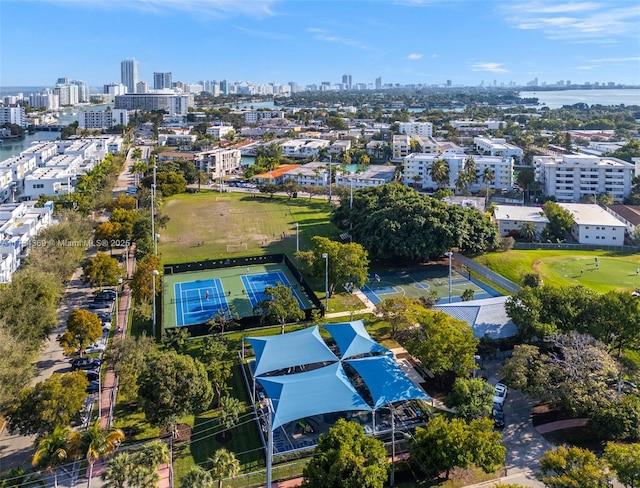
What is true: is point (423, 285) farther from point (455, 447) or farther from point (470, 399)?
point (455, 447)

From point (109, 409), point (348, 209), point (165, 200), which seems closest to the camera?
point (109, 409)

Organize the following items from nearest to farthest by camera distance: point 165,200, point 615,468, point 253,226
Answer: point 615,468
point 253,226
point 165,200

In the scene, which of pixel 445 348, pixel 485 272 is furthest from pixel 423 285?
pixel 445 348

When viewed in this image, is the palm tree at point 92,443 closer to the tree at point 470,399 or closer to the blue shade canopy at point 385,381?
the blue shade canopy at point 385,381

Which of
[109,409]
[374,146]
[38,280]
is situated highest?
[374,146]

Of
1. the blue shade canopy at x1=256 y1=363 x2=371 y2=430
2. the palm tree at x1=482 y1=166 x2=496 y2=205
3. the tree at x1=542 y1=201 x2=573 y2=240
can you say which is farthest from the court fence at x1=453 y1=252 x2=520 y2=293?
the palm tree at x1=482 y1=166 x2=496 y2=205

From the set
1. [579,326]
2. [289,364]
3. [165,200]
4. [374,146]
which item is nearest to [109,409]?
[289,364]

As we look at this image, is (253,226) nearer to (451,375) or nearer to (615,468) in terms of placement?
(451,375)

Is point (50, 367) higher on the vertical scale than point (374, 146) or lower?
lower
